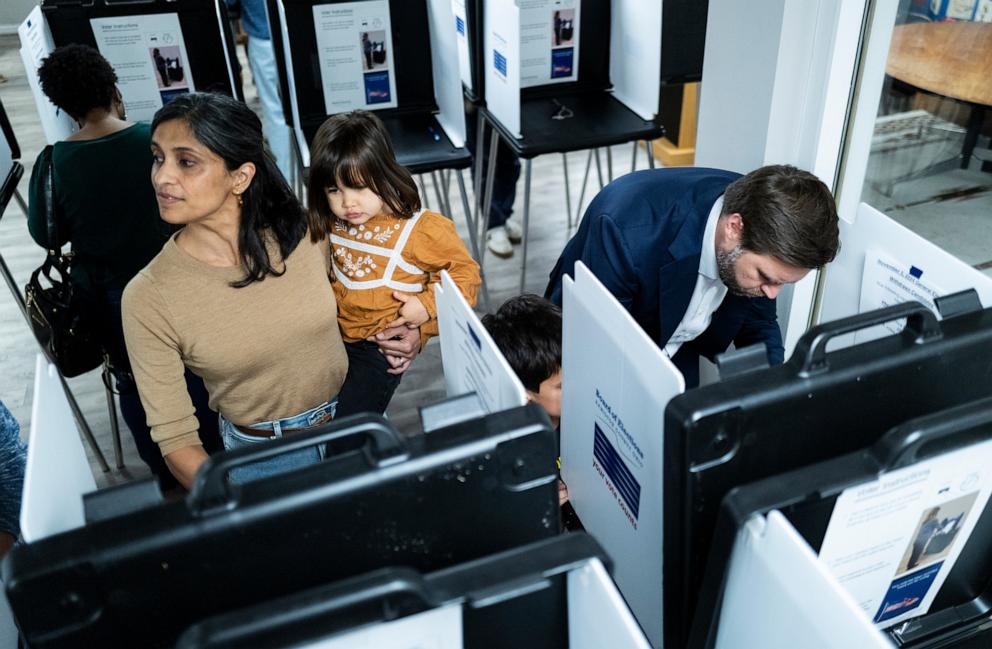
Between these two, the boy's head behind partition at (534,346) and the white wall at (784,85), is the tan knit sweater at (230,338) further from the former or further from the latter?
the white wall at (784,85)

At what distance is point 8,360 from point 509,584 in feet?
8.80

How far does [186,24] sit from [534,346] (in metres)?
1.96

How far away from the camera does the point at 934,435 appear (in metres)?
0.62

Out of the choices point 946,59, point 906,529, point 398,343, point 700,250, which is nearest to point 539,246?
point 946,59

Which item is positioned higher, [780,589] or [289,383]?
[780,589]

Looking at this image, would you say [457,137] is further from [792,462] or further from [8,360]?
[792,462]

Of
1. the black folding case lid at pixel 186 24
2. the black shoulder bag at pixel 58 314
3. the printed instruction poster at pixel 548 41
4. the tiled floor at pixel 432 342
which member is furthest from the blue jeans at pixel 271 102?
the black shoulder bag at pixel 58 314

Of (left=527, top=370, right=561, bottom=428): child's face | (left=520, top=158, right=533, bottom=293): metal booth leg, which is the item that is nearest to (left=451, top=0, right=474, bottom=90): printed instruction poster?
(left=520, top=158, right=533, bottom=293): metal booth leg

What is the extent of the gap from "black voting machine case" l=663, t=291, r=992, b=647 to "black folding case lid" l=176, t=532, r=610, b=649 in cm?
11

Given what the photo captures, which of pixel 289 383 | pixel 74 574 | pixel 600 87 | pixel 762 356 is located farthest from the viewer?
pixel 600 87

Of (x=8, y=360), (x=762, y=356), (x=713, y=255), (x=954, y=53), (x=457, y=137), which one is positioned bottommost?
(x=8, y=360)

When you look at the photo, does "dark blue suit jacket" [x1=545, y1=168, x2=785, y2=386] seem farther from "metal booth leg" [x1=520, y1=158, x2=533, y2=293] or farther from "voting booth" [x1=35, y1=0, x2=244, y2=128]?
"voting booth" [x1=35, y1=0, x2=244, y2=128]

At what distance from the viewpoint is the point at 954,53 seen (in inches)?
73.9

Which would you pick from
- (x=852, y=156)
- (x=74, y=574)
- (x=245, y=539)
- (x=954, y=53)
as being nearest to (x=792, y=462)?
(x=245, y=539)
